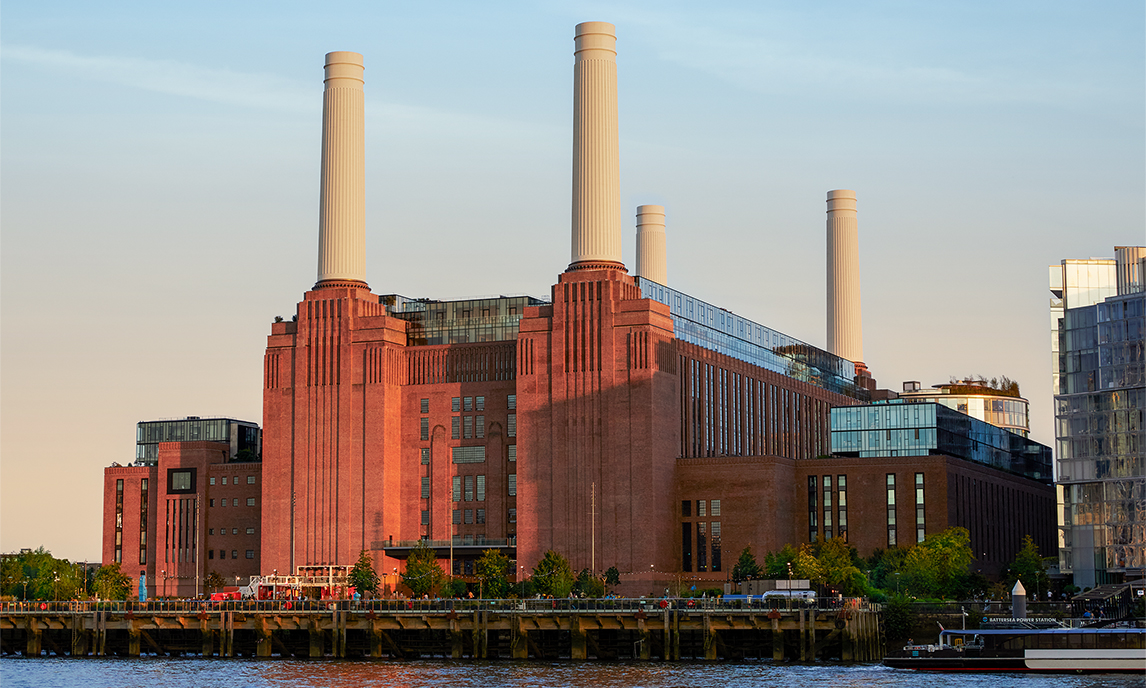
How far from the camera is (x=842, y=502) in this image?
18662 centimetres

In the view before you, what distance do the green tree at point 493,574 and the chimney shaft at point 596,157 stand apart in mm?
32876

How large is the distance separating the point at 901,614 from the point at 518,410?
212 ft

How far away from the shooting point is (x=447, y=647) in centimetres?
13900

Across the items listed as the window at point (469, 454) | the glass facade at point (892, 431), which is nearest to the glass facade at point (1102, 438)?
the glass facade at point (892, 431)

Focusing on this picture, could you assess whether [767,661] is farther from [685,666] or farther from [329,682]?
[329,682]

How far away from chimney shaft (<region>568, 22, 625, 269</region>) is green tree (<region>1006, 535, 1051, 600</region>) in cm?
5331

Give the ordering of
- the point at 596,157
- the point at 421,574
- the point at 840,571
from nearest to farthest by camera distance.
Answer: the point at 840,571 → the point at 421,574 → the point at 596,157

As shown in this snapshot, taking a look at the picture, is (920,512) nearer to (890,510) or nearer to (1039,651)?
(890,510)

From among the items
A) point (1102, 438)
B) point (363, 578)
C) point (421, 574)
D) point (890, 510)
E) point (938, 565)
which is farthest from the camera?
point (890, 510)

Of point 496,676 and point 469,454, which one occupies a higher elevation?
point 469,454

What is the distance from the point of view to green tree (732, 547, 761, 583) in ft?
565

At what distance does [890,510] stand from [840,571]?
2685 centimetres

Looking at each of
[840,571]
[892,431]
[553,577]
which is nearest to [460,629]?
[553,577]

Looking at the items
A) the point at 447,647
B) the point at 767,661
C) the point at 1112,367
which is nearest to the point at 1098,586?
the point at 1112,367
